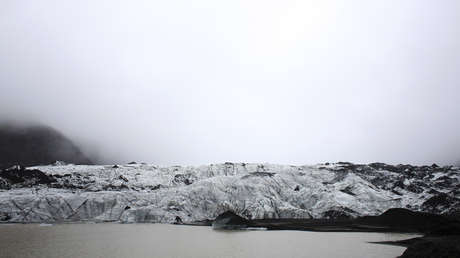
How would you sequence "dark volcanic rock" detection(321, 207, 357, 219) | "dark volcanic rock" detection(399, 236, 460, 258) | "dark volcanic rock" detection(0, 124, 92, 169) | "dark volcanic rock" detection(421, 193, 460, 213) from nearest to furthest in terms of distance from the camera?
"dark volcanic rock" detection(399, 236, 460, 258) < "dark volcanic rock" detection(421, 193, 460, 213) < "dark volcanic rock" detection(321, 207, 357, 219) < "dark volcanic rock" detection(0, 124, 92, 169)

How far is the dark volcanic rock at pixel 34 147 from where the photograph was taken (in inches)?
6417

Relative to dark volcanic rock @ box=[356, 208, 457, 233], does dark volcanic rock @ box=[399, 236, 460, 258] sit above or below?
above

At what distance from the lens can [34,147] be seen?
16912 centimetres

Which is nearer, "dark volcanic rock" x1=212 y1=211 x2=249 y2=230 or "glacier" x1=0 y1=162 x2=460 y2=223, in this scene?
"dark volcanic rock" x1=212 y1=211 x2=249 y2=230

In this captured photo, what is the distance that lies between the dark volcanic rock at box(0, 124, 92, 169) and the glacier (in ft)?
198

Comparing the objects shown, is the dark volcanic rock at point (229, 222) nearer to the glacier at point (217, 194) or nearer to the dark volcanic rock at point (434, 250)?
the glacier at point (217, 194)

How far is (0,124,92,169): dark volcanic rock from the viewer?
16300 cm

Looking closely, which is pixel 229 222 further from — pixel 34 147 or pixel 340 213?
pixel 34 147

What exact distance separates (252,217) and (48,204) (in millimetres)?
48370

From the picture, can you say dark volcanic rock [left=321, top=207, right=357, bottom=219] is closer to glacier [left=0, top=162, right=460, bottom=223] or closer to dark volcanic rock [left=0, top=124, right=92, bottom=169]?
glacier [left=0, top=162, right=460, bottom=223]

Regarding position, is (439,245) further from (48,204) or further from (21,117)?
(21,117)

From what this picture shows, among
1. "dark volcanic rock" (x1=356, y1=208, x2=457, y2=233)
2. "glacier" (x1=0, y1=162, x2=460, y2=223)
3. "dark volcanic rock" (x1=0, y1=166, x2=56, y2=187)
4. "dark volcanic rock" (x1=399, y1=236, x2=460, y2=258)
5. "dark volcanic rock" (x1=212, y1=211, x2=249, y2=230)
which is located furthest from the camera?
"dark volcanic rock" (x1=0, y1=166, x2=56, y2=187)

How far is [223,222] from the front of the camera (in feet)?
220

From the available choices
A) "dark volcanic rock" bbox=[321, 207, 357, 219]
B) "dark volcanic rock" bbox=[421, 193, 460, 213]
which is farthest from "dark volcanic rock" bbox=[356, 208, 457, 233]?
"dark volcanic rock" bbox=[421, 193, 460, 213]
